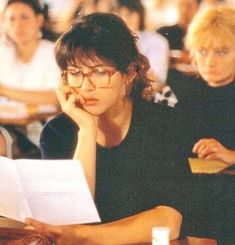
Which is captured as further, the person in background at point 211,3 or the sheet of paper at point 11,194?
the sheet of paper at point 11,194

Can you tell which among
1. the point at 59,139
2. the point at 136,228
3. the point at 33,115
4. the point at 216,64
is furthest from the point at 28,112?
the point at 216,64

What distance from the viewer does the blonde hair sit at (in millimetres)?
1902

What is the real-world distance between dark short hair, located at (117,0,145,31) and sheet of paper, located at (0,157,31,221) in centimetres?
56

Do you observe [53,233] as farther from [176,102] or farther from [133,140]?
[176,102]

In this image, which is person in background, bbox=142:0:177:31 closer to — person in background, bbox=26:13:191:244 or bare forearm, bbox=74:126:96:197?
person in background, bbox=26:13:191:244

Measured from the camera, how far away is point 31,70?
201 centimetres

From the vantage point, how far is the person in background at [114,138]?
1.97 m

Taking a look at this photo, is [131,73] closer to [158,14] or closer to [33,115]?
[158,14]

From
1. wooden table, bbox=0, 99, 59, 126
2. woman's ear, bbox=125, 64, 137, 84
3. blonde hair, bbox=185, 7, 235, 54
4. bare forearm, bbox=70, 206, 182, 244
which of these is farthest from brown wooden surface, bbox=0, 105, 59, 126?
blonde hair, bbox=185, 7, 235, 54

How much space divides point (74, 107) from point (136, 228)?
15.6 inches

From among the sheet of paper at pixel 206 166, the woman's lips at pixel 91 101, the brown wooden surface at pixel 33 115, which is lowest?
the sheet of paper at pixel 206 166

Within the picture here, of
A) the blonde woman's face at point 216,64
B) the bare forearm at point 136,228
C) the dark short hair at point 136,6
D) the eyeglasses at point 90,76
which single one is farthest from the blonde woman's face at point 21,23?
the bare forearm at point 136,228

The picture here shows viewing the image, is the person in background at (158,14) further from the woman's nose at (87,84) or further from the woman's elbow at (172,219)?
the woman's elbow at (172,219)

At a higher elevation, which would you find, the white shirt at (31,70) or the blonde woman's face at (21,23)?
the blonde woman's face at (21,23)
